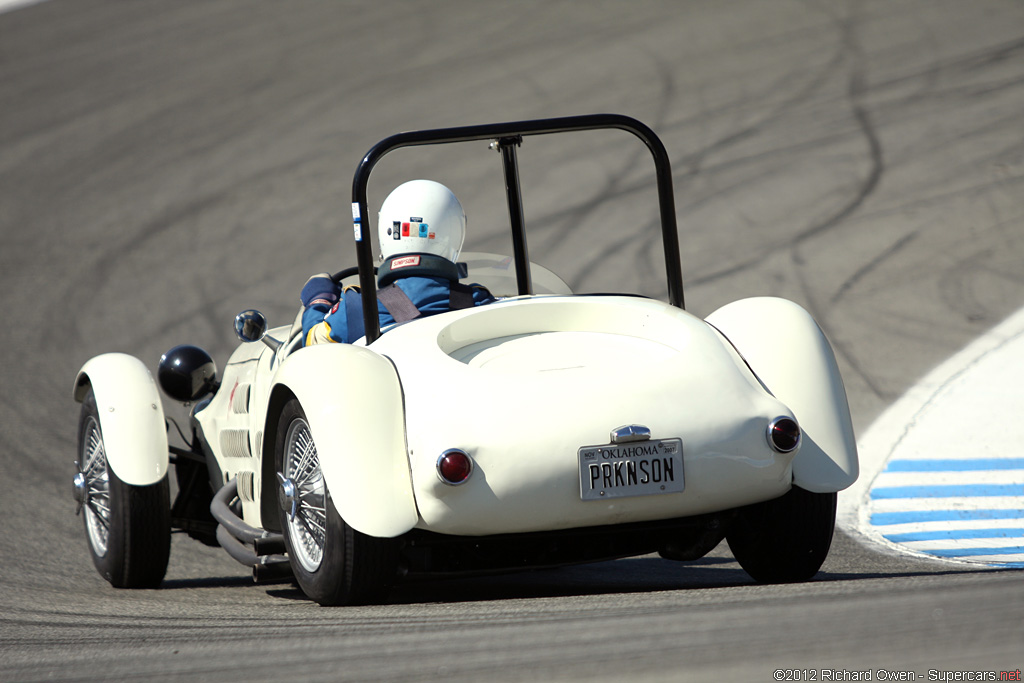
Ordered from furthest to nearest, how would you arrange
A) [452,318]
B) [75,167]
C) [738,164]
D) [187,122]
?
1. [187,122]
2. [75,167]
3. [738,164]
4. [452,318]

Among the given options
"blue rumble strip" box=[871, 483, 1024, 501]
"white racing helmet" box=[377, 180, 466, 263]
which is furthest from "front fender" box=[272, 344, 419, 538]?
"blue rumble strip" box=[871, 483, 1024, 501]

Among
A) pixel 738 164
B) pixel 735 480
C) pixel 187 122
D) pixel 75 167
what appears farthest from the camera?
pixel 187 122

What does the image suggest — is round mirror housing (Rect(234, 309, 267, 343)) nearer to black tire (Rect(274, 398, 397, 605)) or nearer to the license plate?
black tire (Rect(274, 398, 397, 605))

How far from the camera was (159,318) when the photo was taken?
1173 centimetres

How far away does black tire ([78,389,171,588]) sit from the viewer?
220 inches

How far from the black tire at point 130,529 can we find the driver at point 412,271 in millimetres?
1058

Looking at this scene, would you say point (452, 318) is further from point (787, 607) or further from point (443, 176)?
point (443, 176)

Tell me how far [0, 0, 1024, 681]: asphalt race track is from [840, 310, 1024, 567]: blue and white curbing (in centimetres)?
29

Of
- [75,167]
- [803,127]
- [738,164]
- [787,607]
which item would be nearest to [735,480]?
[787,607]

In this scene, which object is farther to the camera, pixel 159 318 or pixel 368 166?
pixel 159 318

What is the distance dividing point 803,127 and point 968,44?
136 inches

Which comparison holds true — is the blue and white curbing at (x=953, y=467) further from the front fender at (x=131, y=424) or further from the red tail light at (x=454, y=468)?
the front fender at (x=131, y=424)

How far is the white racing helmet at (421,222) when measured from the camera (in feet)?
17.0

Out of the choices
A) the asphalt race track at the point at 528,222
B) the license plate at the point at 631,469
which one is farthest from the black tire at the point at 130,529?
the license plate at the point at 631,469
